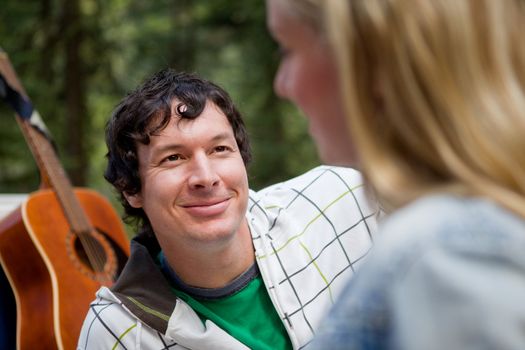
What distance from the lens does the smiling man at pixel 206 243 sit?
1919 mm

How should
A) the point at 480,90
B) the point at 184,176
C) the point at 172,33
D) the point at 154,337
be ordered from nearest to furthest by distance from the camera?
the point at 480,90 → the point at 154,337 → the point at 184,176 → the point at 172,33

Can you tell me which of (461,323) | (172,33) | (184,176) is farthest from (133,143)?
(172,33)

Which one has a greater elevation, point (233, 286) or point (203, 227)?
point (203, 227)

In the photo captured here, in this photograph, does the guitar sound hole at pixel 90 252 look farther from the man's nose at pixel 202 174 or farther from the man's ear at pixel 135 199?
the man's nose at pixel 202 174

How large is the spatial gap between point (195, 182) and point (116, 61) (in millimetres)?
4934

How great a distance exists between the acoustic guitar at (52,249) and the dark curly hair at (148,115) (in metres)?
0.55

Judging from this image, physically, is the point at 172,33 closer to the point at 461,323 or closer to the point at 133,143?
the point at 133,143

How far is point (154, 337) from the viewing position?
1.90 meters

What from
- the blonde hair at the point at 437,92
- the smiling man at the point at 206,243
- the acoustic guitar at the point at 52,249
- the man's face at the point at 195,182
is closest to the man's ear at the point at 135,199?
the smiling man at the point at 206,243

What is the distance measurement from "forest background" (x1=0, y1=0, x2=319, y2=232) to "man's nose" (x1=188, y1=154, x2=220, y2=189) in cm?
367

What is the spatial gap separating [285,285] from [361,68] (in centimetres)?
128

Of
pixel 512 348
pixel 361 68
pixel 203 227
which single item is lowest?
pixel 203 227

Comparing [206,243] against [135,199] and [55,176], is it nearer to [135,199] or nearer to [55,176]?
[135,199]

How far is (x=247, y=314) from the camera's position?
1990 millimetres
